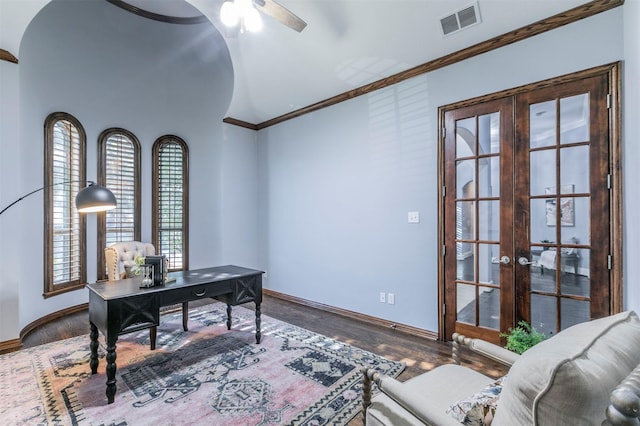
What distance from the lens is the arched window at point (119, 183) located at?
4359 millimetres

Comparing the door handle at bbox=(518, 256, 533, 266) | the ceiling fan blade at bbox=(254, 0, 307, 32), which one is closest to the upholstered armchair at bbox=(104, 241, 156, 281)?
the ceiling fan blade at bbox=(254, 0, 307, 32)

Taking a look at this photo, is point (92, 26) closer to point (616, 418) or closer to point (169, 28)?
point (169, 28)

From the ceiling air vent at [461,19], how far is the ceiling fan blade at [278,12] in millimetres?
1275

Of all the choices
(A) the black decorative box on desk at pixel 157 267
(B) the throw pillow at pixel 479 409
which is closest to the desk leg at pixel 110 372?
(A) the black decorative box on desk at pixel 157 267

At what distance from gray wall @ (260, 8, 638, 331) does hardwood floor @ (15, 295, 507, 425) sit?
0.73ft

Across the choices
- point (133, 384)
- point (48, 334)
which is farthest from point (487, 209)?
point (48, 334)

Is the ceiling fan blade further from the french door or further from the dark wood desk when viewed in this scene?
the dark wood desk

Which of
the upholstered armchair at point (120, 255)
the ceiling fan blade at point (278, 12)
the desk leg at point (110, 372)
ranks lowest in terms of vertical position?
the desk leg at point (110, 372)

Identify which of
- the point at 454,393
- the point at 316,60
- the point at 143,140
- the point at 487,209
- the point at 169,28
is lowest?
the point at 454,393

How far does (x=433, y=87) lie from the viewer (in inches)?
124

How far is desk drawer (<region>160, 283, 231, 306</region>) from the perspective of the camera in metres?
2.38

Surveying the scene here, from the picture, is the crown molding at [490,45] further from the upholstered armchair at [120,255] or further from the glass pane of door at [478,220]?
the upholstered armchair at [120,255]

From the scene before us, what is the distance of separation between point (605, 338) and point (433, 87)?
9.19 ft

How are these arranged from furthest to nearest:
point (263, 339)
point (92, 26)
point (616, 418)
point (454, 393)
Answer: point (92, 26) < point (263, 339) < point (454, 393) < point (616, 418)
